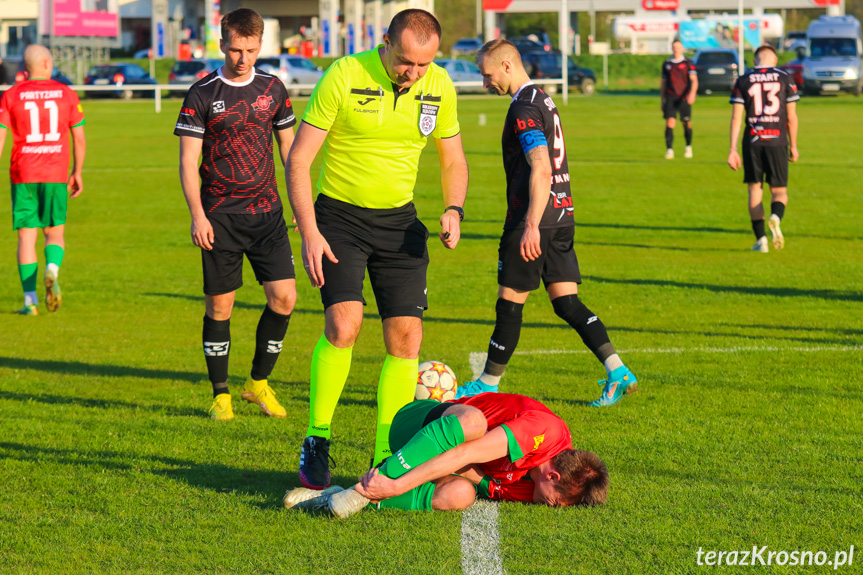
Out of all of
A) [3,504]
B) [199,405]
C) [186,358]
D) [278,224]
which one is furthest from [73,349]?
[3,504]

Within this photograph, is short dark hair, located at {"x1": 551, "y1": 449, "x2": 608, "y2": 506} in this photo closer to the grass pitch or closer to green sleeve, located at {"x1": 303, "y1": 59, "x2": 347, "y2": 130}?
the grass pitch

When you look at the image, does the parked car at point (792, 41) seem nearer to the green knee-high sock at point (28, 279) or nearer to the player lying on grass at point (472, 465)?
the green knee-high sock at point (28, 279)

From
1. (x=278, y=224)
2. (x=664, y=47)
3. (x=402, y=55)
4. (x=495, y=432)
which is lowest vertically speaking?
(x=495, y=432)

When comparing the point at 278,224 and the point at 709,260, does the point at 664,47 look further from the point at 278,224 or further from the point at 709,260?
the point at 278,224

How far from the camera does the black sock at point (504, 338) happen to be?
657cm

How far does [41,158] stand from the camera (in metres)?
9.96

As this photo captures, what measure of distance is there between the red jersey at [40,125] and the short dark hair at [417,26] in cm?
605

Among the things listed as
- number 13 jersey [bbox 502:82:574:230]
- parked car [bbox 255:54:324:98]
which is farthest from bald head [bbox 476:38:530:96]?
parked car [bbox 255:54:324:98]

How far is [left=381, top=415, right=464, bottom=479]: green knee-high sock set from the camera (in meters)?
4.45

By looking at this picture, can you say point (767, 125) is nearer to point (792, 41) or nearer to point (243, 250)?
point (243, 250)

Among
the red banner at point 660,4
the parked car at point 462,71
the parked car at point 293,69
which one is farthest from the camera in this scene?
the red banner at point 660,4

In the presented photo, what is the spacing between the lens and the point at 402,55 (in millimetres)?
4543

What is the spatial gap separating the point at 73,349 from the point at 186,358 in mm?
1084

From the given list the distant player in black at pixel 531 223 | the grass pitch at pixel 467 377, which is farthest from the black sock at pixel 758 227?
the distant player in black at pixel 531 223
